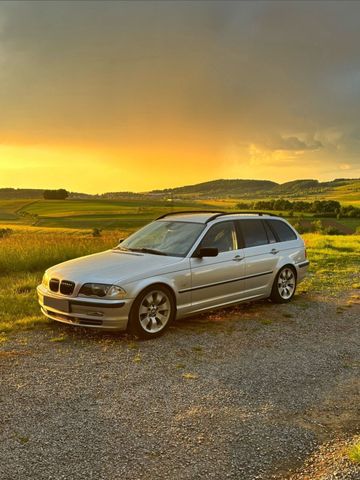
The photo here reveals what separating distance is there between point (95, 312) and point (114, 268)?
27.3 inches


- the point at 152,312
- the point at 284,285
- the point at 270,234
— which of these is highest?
the point at 270,234

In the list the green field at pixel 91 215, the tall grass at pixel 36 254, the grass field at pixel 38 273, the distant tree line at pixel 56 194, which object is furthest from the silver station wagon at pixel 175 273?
the distant tree line at pixel 56 194

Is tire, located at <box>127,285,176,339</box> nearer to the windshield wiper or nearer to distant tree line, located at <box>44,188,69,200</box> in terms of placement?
→ the windshield wiper

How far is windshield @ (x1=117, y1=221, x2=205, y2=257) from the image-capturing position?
7.23 m

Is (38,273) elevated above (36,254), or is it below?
below

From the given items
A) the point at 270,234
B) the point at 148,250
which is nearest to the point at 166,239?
the point at 148,250

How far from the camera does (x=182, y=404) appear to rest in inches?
175

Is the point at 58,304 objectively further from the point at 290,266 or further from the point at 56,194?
the point at 56,194

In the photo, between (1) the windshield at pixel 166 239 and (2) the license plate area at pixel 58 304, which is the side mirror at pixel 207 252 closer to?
(1) the windshield at pixel 166 239

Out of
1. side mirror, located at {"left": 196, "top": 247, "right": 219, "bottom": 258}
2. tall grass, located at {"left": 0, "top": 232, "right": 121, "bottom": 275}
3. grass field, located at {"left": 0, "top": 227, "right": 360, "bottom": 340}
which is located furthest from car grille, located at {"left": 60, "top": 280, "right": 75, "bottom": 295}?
tall grass, located at {"left": 0, "top": 232, "right": 121, "bottom": 275}

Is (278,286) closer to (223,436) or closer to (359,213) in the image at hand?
(223,436)

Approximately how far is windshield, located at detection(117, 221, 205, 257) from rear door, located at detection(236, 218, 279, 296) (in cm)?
101

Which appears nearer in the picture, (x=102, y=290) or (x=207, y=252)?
(x=102, y=290)

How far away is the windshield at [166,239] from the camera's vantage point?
7.23 metres
